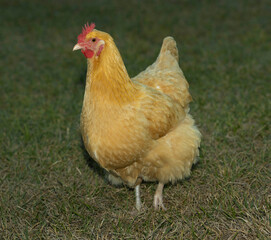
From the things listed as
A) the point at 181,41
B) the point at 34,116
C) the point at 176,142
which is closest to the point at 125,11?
the point at 181,41

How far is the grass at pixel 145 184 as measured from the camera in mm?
3172

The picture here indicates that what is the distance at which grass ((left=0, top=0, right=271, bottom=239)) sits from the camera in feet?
10.4

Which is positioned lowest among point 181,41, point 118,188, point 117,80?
point 118,188

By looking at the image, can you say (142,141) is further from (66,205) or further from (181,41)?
(181,41)

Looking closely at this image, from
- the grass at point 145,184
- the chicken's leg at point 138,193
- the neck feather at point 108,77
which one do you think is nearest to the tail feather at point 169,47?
the grass at point 145,184

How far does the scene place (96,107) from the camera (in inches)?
116

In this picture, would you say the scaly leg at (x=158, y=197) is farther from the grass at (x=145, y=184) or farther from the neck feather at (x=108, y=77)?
the neck feather at (x=108, y=77)

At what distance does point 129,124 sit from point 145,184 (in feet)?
4.09

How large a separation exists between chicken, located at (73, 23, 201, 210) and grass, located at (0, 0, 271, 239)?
1.22 feet

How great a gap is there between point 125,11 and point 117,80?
8.16 meters

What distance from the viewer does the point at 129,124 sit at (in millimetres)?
2939

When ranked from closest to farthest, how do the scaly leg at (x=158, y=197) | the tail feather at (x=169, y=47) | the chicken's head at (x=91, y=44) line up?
1. the chicken's head at (x=91, y=44)
2. the scaly leg at (x=158, y=197)
3. the tail feather at (x=169, y=47)

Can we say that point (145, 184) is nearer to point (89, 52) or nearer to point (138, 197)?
point (138, 197)

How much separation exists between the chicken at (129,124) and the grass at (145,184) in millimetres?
373
